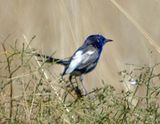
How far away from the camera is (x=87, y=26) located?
5.52 m

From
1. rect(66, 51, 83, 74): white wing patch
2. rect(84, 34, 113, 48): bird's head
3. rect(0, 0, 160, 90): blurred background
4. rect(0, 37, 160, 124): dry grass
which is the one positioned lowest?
rect(0, 37, 160, 124): dry grass

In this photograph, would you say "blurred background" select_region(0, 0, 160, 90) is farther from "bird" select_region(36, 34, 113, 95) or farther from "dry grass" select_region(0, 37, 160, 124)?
"dry grass" select_region(0, 37, 160, 124)

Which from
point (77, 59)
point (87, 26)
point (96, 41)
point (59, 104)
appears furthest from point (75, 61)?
point (87, 26)

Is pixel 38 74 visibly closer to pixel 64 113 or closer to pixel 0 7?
pixel 64 113

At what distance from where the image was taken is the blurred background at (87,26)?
5285 millimetres

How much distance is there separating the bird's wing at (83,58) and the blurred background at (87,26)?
1024 mm

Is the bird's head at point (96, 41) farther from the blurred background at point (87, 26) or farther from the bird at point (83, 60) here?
the blurred background at point (87, 26)

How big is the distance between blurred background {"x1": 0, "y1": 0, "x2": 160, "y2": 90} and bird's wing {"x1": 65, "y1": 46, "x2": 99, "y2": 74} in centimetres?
102

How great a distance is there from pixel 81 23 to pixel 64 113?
2732 millimetres

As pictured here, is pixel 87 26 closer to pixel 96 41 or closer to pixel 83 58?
pixel 96 41

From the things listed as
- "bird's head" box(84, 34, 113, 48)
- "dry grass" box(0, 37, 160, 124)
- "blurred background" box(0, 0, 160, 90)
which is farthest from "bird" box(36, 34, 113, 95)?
"blurred background" box(0, 0, 160, 90)

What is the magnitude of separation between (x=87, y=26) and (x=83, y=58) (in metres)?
1.58

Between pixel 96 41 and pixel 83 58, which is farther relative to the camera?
pixel 96 41

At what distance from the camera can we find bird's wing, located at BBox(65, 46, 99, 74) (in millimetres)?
3770
